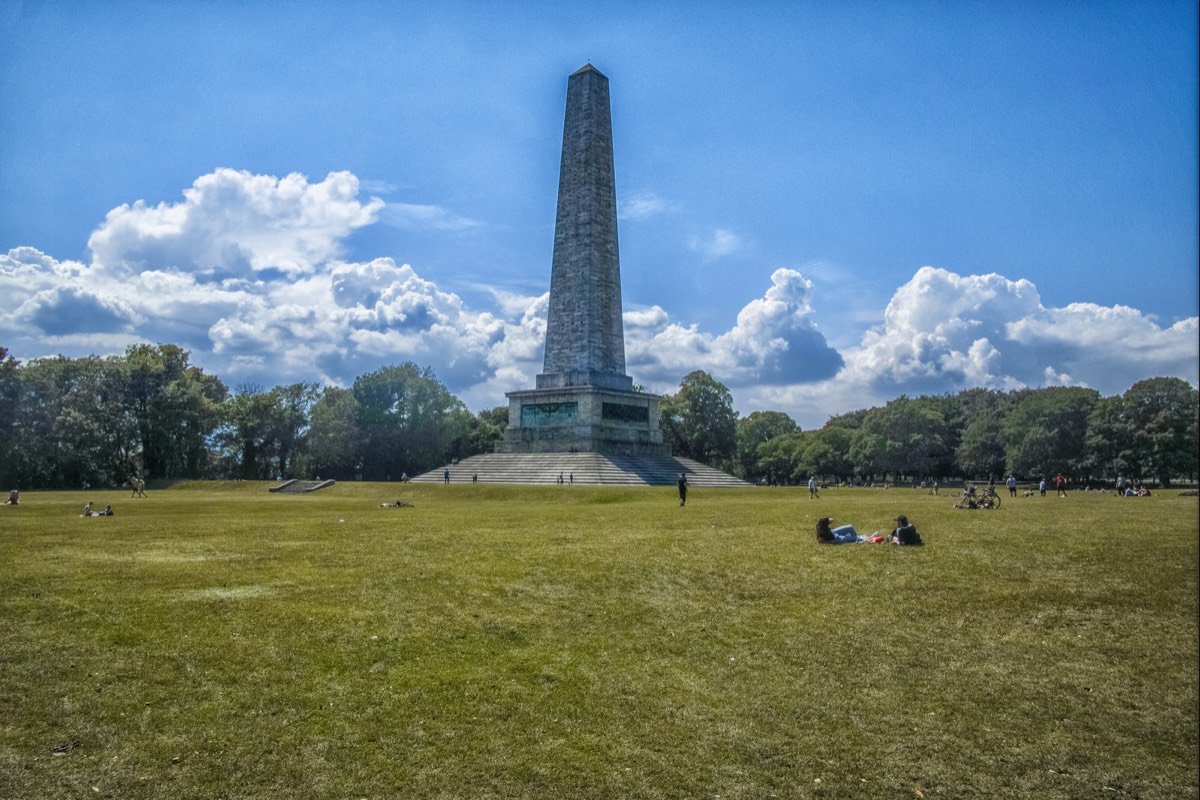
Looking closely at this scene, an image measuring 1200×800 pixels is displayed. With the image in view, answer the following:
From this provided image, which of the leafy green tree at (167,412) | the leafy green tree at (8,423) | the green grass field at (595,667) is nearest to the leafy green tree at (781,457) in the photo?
the leafy green tree at (167,412)

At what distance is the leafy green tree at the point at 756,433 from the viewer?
102688mm

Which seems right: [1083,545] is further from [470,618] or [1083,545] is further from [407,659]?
[407,659]

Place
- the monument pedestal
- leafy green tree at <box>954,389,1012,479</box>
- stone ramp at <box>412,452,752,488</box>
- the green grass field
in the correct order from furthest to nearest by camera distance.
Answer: leafy green tree at <box>954,389,1012,479</box> → the monument pedestal → stone ramp at <box>412,452,752,488</box> → the green grass field

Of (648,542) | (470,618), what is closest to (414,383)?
(648,542)

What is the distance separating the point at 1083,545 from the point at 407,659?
50.0ft

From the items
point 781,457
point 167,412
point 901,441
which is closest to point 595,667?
point 167,412

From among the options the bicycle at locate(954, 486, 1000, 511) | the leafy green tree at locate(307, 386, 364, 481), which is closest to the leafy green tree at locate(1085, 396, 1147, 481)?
the bicycle at locate(954, 486, 1000, 511)

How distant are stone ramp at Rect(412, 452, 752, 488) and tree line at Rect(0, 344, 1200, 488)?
69.6 feet

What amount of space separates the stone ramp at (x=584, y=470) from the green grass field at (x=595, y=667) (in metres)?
26.3

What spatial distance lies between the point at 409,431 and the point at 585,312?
1209 inches

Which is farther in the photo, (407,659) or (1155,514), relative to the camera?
(1155,514)

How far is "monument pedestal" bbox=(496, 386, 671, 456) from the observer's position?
51219 millimetres

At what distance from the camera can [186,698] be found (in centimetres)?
984

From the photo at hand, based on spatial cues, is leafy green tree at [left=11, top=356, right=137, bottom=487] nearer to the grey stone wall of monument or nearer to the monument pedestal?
the monument pedestal
